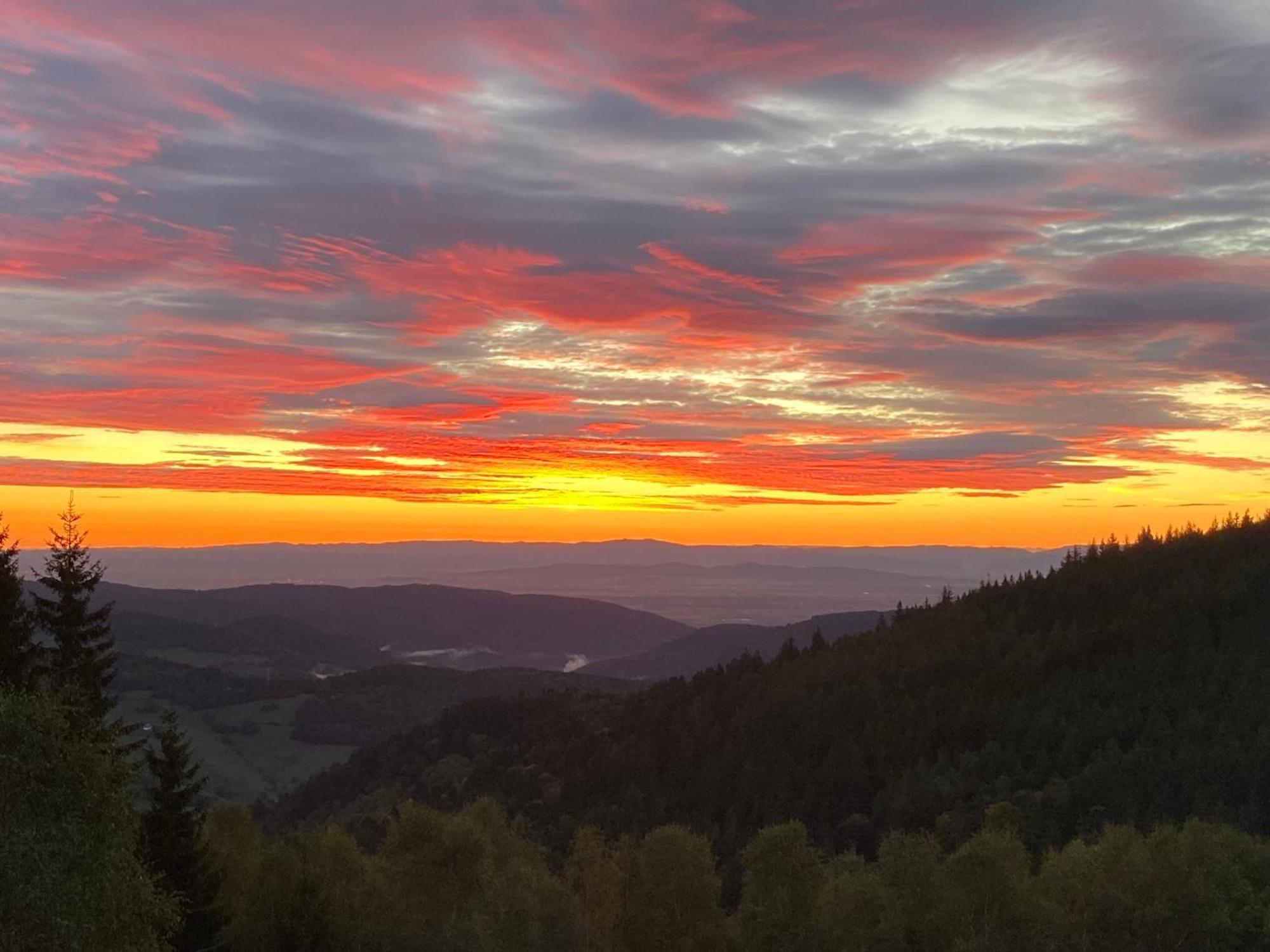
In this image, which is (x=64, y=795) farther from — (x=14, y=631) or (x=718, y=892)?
(x=718, y=892)

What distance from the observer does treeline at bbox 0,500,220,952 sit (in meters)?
34.9

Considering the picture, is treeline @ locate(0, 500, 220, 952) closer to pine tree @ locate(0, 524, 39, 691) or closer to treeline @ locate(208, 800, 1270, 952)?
pine tree @ locate(0, 524, 39, 691)

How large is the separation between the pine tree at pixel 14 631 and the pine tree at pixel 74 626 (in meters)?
0.70

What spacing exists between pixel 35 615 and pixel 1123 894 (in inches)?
2569

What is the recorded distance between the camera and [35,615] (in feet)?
156

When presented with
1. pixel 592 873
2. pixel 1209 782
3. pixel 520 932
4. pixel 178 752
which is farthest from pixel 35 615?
pixel 1209 782

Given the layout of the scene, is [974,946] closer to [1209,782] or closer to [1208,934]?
[1208,934]

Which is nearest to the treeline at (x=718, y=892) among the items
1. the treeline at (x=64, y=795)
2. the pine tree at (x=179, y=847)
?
the pine tree at (x=179, y=847)

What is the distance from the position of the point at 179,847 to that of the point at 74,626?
41.8ft

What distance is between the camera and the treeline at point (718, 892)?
7131cm

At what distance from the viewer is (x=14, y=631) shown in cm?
4650

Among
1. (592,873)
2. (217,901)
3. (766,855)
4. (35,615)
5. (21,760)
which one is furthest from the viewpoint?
(592,873)

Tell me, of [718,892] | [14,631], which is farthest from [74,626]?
[718,892]

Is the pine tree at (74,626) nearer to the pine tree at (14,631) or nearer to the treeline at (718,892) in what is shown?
the pine tree at (14,631)
